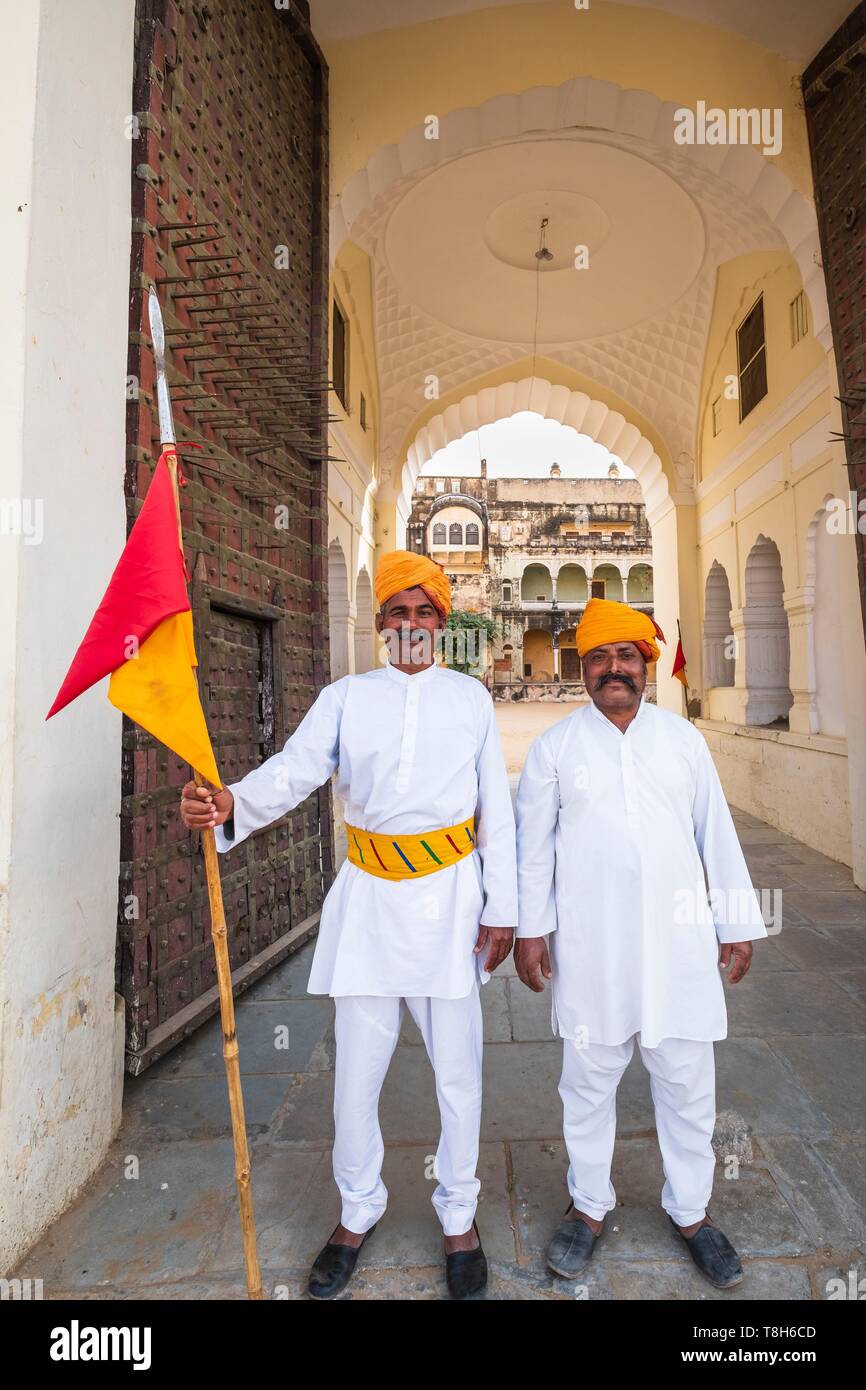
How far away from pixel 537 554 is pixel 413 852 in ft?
98.5

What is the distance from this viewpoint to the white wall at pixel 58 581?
189 cm

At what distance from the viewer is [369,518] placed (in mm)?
9344

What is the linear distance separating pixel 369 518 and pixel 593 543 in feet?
75.8

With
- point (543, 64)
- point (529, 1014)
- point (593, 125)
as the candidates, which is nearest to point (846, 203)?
point (593, 125)

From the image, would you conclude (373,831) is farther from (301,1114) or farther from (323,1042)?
(323,1042)

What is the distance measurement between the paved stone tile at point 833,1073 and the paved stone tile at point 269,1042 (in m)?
1.72

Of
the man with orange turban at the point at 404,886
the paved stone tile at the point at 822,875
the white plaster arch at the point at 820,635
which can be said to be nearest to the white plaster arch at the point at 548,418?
the white plaster arch at the point at 820,635

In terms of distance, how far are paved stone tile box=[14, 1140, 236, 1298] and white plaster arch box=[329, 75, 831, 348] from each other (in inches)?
208

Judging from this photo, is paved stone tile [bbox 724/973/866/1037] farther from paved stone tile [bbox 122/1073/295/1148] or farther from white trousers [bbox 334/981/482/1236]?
paved stone tile [bbox 122/1073/295/1148]

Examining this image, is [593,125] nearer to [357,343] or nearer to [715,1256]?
[357,343]

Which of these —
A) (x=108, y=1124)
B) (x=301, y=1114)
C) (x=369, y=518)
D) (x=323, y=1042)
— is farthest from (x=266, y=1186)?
(x=369, y=518)

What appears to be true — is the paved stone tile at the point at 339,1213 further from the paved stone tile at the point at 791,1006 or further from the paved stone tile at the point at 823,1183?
the paved stone tile at the point at 791,1006

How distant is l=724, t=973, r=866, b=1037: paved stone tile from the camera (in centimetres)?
315

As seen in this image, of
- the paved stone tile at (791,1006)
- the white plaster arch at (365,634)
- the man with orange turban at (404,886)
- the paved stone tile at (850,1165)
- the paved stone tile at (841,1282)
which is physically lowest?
the paved stone tile at (841,1282)
